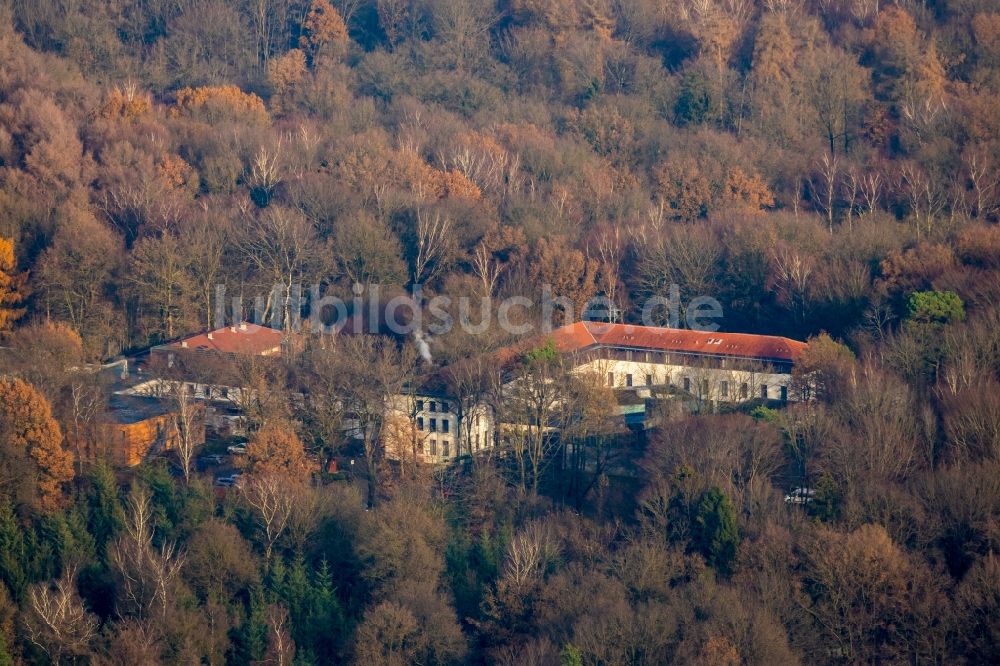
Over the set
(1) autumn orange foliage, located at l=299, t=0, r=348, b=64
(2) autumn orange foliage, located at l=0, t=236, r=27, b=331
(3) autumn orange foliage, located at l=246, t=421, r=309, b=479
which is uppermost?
(1) autumn orange foliage, located at l=299, t=0, r=348, b=64

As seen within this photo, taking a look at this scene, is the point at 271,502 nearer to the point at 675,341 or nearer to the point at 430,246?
the point at 675,341

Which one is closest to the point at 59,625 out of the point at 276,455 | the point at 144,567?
the point at 144,567

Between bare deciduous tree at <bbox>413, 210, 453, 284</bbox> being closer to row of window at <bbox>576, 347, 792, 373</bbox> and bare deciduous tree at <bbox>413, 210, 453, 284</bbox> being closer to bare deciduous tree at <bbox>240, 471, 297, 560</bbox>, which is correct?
row of window at <bbox>576, 347, 792, 373</bbox>

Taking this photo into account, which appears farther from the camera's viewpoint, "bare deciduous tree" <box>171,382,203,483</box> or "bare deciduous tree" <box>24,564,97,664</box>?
"bare deciduous tree" <box>171,382,203,483</box>

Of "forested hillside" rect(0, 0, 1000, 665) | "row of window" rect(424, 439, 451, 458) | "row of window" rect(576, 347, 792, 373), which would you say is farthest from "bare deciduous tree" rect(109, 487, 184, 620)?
"row of window" rect(576, 347, 792, 373)

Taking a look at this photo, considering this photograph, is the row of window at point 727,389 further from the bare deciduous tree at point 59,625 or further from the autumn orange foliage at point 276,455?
the bare deciduous tree at point 59,625

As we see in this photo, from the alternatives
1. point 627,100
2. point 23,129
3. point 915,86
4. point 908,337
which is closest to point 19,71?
point 23,129

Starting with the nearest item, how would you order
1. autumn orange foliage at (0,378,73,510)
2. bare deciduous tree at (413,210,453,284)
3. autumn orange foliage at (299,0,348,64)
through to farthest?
1. autumn orange foliage at (0,378,73,510)
2. bare deciduous tree at (413,210,453,284)
3. autumn orange foliage at (299,0,348,64)

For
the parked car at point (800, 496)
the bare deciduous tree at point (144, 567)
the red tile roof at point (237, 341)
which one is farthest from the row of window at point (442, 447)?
the parked car at point (800, 496)
